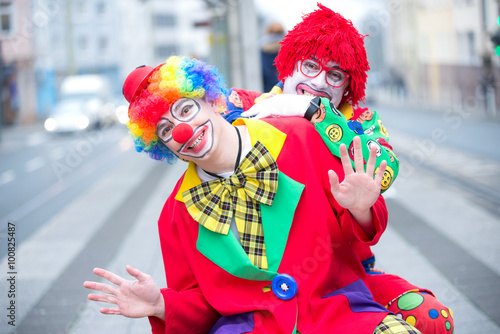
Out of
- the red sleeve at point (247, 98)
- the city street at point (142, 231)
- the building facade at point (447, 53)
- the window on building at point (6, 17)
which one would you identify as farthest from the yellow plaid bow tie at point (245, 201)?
the window on building at point (6, 17)

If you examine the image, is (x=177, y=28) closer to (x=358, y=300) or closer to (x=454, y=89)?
(x=454, y=89)

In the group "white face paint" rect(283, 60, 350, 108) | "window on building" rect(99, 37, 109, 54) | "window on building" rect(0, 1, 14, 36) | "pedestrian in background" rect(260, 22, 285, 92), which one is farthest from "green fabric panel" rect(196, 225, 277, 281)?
"window on building" rect(99, 37, 109, 54)

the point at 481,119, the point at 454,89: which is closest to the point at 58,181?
the point at 481,119

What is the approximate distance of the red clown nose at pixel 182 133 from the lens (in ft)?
6.56

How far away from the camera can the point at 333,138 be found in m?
2.10

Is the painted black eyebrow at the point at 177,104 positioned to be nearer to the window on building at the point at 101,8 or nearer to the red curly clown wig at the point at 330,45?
the red curly clown wig at the point at 330,45

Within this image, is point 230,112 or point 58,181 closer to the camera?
point 230,112

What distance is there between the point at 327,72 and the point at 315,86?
2.8 inches

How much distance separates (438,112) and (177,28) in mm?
45391

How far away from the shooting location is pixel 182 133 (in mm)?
1997

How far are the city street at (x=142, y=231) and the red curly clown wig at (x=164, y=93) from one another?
2.32 meters

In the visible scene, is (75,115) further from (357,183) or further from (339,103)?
(357,183)

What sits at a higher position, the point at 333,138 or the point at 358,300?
the point at 333,138

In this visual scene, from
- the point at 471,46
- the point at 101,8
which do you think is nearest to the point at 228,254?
the point at 471,46
